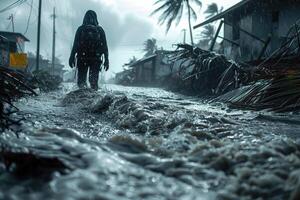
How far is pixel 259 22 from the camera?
52.4 feet

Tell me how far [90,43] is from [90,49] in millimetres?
137

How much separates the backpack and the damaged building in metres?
6.31

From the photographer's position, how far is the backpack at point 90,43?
8430 millimetres

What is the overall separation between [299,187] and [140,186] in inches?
23.3

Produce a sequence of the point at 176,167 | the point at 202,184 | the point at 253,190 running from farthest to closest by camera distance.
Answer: the point at 176,167
the point at 202,184
the point at 253,190

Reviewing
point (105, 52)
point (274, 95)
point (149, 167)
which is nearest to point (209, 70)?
point (105, 52)

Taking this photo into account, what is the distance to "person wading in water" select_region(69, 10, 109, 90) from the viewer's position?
845 centimetres

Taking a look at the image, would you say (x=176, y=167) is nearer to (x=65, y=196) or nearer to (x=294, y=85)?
(x=65, y=196)

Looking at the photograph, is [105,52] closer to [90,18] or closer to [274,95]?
[90,18]

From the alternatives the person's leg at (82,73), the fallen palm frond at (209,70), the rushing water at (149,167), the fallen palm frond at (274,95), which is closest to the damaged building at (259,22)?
the fallen palm frond at (209,70)

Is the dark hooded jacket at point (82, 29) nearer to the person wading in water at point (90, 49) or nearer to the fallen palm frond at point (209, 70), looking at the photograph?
the person wading in water at point (90, 49)

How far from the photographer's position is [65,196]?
1348 millimetres

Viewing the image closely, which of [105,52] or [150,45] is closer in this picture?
[105,52]

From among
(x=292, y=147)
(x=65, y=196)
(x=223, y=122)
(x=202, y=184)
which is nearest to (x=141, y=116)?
(x=223, y=122)
